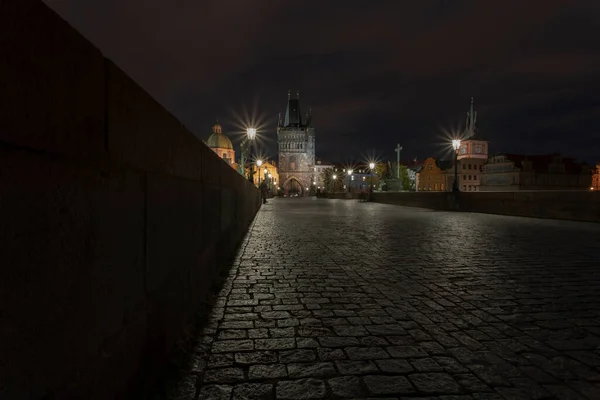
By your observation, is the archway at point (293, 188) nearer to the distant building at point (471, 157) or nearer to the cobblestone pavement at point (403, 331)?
the distant building at point (471, 157)

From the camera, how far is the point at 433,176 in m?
105

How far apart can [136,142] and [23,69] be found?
40.8 inches

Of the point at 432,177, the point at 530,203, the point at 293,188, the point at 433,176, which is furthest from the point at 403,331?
the point at 293,188

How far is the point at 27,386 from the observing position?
133cm

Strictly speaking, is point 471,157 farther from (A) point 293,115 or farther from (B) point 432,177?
(A) point 293,115

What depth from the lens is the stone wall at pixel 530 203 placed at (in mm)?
15172

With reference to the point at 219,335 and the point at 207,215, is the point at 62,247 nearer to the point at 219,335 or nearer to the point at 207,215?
the point at 219,335

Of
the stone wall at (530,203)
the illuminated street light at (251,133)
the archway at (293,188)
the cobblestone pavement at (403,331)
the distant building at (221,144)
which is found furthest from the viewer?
the archway at (293,188)

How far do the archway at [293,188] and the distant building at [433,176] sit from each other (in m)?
43.7

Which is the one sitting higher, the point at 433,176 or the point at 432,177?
A: the point at 433,176

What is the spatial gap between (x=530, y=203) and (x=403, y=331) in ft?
58.0

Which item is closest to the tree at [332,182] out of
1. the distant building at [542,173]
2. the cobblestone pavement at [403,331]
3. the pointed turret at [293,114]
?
the pointed turret at [293,114]

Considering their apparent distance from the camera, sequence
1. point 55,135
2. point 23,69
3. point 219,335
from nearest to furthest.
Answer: point 23,69, point 55,135, point 219,335

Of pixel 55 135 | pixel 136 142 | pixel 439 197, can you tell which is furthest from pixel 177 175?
pixel 439 197
